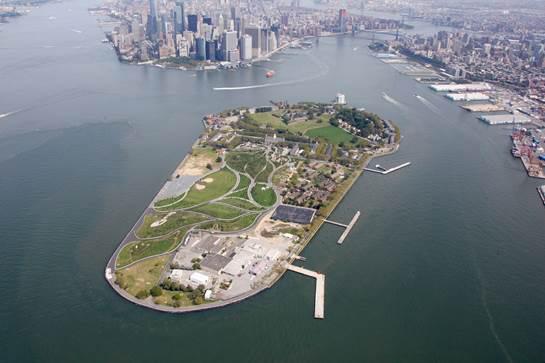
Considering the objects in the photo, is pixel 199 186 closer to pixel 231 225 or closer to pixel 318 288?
pixel 231 225

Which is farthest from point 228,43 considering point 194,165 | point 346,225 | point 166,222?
point 346,225

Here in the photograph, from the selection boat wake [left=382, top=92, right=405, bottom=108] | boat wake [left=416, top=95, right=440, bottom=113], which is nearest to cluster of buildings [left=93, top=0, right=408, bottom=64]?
boat wake [left=382, top=92, right=405, bottom=108]

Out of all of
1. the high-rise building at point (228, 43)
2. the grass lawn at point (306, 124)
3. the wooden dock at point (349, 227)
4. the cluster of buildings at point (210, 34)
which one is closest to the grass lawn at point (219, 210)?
the wooden dock at point (349, 227)

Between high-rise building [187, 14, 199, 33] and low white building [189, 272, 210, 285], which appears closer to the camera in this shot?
low white building [189, 272, 210, 285]

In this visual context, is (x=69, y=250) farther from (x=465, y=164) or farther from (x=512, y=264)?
(x=465, y=164)

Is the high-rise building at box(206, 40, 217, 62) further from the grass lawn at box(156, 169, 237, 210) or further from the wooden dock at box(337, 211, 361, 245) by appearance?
the wooden dock at box(337, 211, 361, 245)

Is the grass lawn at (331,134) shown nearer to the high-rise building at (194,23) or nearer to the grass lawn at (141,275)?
the grass lawn at (141,275)
